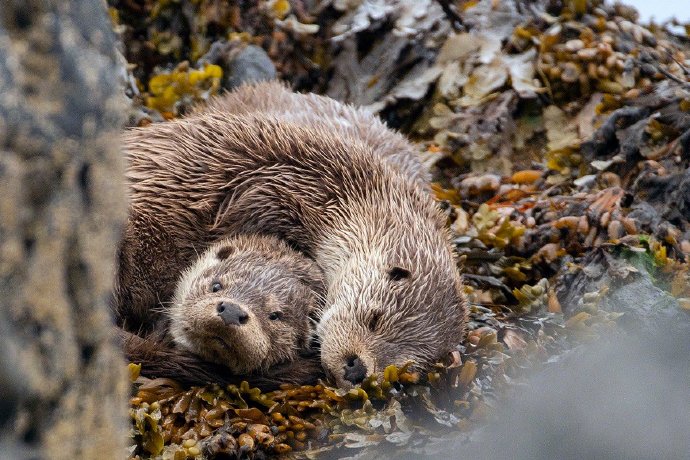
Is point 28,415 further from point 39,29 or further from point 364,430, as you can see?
point 364,430

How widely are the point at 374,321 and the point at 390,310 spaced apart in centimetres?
8

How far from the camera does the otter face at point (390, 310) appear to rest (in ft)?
11.3

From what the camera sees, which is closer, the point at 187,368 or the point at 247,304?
the point at 187,368

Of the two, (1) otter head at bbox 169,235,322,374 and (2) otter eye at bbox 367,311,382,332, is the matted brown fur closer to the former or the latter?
(1) otter head at bbox 169,235,322,374

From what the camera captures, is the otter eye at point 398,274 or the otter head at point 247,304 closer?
the otter head at point 247,304

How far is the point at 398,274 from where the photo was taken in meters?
3.69

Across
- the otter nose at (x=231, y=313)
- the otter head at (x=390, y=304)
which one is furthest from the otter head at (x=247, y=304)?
the otter head at (x=390, y=304)

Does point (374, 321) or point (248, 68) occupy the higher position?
point (374, 321)

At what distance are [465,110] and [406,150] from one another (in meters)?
1.08

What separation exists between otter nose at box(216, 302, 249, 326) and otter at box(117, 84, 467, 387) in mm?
409

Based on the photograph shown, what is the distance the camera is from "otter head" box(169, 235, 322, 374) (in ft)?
10.7

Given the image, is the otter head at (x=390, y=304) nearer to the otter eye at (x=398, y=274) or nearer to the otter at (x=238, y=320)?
the otter eye at (x=398, y=274)

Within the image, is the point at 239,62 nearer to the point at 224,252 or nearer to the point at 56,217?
the point at 224,252

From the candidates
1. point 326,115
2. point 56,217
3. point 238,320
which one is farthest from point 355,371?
point 56,217
